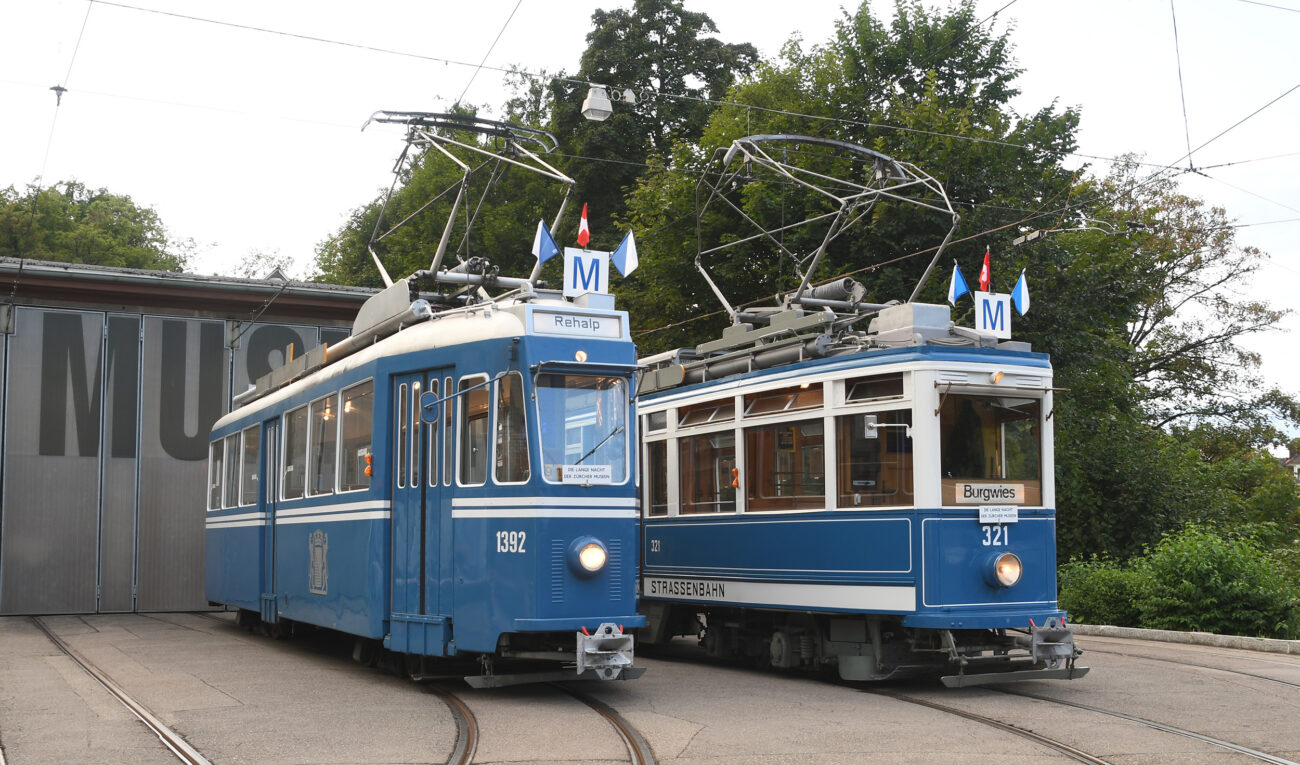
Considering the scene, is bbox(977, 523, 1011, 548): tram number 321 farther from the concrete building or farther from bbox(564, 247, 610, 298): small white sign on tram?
the concrete building

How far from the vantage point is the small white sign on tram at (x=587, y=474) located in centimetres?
1059

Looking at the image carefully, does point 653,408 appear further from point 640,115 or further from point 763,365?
point 640,115

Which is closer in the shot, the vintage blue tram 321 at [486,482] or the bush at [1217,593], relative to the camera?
the vintage blue tram 321 at [486,482]

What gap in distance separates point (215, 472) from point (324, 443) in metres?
6.51

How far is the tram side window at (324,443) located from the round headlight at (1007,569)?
6211 mm

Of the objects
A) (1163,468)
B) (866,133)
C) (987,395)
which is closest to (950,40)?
(866,133)

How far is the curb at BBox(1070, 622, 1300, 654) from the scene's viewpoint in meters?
14.9

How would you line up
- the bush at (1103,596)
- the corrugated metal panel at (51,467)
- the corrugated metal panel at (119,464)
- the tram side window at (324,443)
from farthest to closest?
the corrugated metal panel at (119,464) < the corrugated metal panel at (51,467) < the bush at (1103,596) < the tram side window at (324,443)

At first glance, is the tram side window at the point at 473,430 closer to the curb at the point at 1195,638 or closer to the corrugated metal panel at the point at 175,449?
the curb at the point at 1195,638

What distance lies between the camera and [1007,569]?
1133cm

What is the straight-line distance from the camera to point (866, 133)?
26750mm

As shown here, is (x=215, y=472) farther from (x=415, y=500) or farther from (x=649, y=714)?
(x=649, y=714)

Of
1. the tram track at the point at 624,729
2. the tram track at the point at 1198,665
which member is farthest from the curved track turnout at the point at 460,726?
the tram track at the point at 1198,665

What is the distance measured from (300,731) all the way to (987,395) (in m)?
6.33
